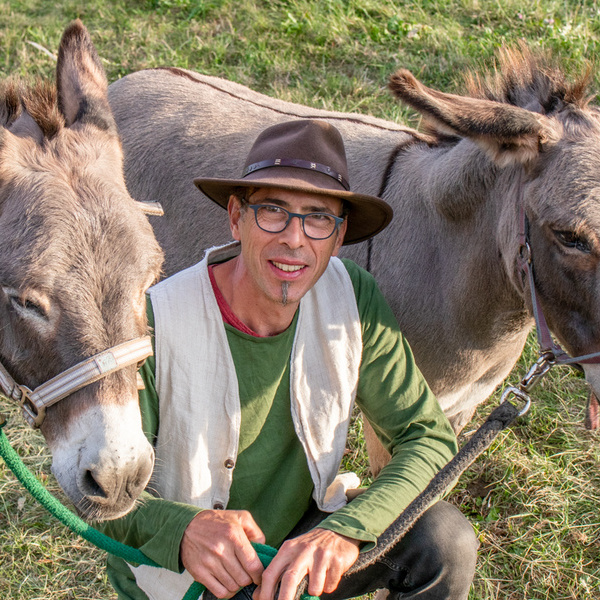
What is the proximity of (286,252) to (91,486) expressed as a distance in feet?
3.20

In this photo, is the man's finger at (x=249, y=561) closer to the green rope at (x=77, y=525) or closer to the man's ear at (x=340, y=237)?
the green rope at (x=77, y=525)

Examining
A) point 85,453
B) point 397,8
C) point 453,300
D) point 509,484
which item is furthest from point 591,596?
point 397,8

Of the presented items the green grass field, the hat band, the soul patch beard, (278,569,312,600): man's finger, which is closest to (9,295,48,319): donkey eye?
the soul patch beard

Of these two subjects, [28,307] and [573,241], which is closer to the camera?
[28,307]

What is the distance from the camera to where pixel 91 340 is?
1924 millimetres

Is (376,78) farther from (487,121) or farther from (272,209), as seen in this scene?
(272,209)

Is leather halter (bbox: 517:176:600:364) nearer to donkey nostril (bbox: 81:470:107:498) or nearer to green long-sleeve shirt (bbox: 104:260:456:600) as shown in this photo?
green long-sleeve shirt (bbox: 104:260:456:600)

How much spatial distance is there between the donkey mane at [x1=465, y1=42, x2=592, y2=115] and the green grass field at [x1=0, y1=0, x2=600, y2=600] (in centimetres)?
28

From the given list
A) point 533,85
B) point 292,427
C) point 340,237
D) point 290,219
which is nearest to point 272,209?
point 290,219

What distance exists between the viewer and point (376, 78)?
649cm

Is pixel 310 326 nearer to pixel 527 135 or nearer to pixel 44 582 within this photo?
pixel 527 135

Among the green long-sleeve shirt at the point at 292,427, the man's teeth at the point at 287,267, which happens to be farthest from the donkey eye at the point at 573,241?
the man's teeth at the point at 287,267

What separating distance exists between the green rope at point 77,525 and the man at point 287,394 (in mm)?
57

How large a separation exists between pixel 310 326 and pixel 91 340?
2.93 feet
